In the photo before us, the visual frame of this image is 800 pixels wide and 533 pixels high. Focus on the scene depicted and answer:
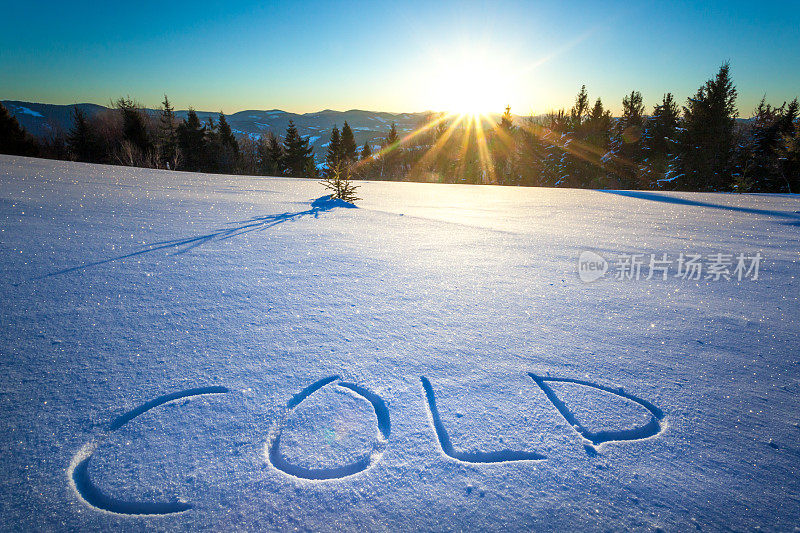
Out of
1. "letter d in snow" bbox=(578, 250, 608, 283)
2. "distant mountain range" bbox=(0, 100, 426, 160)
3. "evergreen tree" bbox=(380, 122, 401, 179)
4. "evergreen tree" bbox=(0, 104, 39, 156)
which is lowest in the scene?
"letter d in snow" bbox=(578, 250, 608, 283)

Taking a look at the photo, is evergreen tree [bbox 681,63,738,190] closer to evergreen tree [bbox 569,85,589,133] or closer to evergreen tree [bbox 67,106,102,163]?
evergreen tree [bbox 569,85,589,133]

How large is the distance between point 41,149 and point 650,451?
37786 mm

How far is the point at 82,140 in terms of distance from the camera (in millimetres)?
24406

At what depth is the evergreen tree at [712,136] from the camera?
59.1 ft

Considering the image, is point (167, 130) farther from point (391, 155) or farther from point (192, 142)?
point (391, 155)

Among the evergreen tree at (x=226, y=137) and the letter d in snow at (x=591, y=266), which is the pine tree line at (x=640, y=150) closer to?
the letter d in snow at (x=591, y=266)

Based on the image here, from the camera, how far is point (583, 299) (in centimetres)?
201

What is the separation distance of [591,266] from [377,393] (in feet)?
7.58

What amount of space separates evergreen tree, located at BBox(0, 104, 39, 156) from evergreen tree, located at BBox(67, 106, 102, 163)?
9.78ft

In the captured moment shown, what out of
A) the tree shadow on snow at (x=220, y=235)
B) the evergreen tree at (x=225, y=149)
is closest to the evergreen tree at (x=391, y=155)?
the evergreen tree at (x=225, y=149)

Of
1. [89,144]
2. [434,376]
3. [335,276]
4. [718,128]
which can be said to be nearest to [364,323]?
[434,376]

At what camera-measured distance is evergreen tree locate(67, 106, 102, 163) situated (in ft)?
79.4

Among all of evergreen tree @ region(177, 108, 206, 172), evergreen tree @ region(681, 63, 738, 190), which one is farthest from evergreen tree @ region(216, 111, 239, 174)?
evergreen tree @ region(681, 63, 738, 190)

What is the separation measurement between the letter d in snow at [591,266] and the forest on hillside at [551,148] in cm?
906
